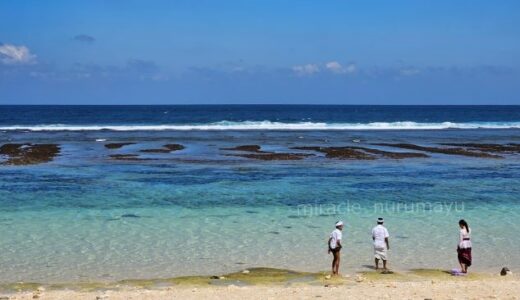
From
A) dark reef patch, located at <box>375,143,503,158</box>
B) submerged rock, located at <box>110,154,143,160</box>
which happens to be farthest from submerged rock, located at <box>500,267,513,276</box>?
dark reef patch, located at <box>375,143,503,158</box>

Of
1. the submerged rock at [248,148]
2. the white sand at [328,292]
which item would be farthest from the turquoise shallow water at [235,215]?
the submerged rock at [248,148]

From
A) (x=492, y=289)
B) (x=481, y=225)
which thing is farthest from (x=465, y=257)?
(x=481, y=225)

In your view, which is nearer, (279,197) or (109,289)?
(109,289)

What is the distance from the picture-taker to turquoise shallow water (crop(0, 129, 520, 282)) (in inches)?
632

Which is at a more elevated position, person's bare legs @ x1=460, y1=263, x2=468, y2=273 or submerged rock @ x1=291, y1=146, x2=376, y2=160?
submerged rock @ x1=291, y1=146, x2=376, y2=160

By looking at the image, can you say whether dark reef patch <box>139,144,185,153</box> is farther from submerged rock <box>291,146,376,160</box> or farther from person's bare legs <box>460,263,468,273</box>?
person's bare legs <box>460,263,468,273</box>

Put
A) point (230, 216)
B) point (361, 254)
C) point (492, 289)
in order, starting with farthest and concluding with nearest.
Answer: point (230, 216) < point (361, 254) < point (492, 289)

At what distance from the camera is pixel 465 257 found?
15.2 meters

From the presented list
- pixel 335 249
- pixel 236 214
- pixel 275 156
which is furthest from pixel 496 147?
pixel 335 249

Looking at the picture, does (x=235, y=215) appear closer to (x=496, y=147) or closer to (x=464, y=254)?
(x=464, y=254)

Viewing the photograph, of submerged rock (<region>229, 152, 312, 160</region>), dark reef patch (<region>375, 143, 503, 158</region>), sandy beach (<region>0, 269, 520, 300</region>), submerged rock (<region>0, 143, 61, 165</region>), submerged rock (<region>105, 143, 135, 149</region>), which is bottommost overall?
sandy beach (<region>0, 269, 520, 300</region>)

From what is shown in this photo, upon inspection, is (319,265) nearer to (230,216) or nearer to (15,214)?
(230,216)

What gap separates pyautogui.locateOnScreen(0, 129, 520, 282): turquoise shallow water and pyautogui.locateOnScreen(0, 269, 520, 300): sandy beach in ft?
2.81

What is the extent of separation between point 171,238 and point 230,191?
894 centimetres
